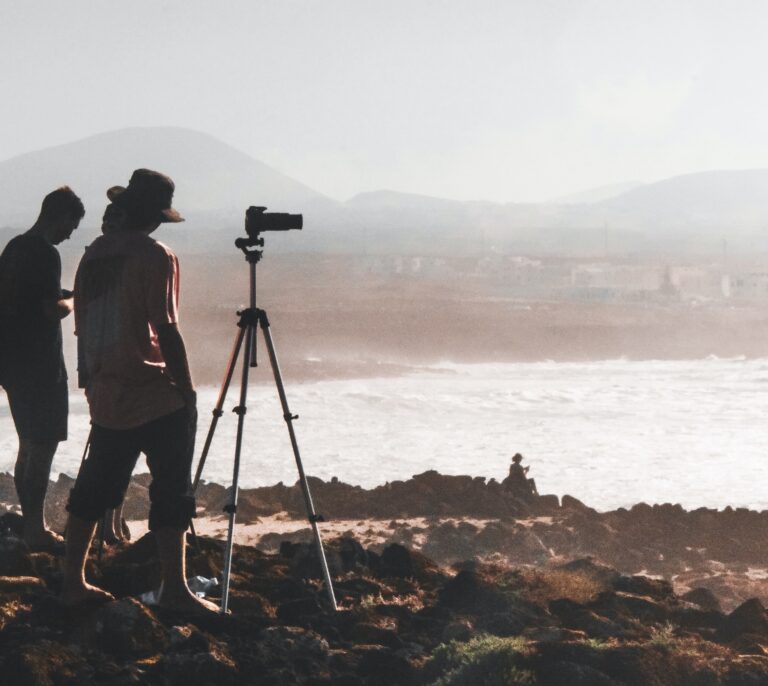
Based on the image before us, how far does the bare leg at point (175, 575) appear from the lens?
4.84m

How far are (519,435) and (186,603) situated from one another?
23.4 metres

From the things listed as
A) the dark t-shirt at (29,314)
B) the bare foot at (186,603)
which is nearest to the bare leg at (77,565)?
the bare foot at (186,603)

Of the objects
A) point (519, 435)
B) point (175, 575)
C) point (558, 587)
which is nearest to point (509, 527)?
point (558, 587)

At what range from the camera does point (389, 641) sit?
5430 millimetres

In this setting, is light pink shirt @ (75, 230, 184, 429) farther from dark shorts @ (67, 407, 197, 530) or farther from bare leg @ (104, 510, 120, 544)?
bare leg @ (104, 510, 120, 544)

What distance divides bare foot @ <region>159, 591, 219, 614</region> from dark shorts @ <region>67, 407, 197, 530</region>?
360mm

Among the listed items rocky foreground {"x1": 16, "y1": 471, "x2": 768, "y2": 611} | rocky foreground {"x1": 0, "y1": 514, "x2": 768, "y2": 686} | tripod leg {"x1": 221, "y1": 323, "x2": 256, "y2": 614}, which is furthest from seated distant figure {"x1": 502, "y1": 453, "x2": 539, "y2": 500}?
tripod leg {"x1": 221, "y1": 323, "x2": 256, "y2": 614}

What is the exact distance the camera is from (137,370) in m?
4.65

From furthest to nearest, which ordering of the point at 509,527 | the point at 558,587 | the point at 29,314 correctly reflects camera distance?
the point at 509,527, the point at 558,587, the point at 29,314

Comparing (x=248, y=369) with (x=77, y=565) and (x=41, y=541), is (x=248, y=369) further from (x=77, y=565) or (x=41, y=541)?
(x=41, y=541)

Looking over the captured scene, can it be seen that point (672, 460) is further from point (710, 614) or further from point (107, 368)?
point (107, 368)

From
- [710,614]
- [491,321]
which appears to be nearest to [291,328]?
[491,321]

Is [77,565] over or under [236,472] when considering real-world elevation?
under

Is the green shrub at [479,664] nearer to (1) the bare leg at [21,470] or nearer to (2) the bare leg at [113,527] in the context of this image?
(2) the bare leg at [113,527]
